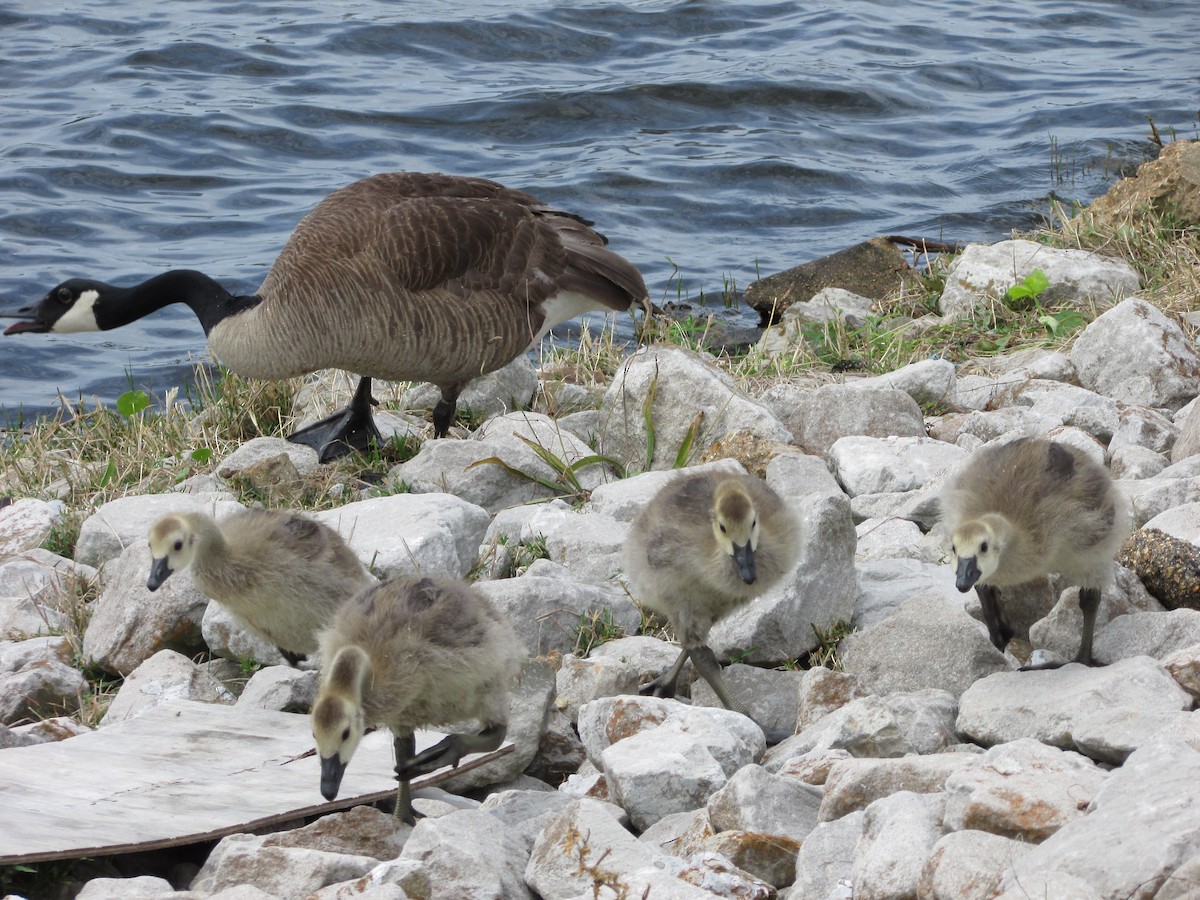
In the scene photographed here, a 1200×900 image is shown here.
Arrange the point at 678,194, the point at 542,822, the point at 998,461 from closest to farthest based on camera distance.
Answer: the point at 542,822
the point at 998,461
the point at 678,194

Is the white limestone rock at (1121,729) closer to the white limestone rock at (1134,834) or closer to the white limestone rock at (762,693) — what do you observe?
the white limestone rock at (1134,834)

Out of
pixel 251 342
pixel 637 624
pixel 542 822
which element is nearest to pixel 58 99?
pixel 251 342

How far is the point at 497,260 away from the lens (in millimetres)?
8547

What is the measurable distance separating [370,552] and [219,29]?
14.8 m

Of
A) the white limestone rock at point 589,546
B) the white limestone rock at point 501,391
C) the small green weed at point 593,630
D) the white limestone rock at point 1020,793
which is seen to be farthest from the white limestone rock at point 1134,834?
the white limestone rock at point 501,391

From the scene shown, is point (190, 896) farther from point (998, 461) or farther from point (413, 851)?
point (998, 461)

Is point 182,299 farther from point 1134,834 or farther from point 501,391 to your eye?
point 1134,834

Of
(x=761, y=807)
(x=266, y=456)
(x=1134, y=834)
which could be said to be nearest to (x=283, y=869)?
(x=761, y=807)

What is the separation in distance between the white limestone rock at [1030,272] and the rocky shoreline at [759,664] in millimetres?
1083

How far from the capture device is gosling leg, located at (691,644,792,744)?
187 inches

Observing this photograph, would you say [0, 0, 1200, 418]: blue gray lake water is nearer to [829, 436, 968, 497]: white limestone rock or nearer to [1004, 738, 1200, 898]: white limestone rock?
[829, 436, 968, 497]: white limestone rock

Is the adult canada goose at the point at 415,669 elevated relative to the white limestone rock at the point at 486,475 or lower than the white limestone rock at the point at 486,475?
elevated

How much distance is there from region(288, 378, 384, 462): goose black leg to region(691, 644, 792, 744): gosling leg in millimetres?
3374

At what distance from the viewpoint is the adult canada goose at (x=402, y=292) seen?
8.02 meters
